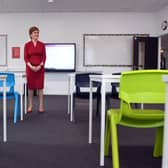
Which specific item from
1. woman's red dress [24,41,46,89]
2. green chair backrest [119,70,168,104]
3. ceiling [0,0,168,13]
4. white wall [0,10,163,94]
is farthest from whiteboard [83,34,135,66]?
green chair backrest [119,70,168,104]

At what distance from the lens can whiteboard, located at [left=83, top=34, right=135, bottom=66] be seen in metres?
8.39

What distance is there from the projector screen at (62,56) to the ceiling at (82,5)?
40.5 inches

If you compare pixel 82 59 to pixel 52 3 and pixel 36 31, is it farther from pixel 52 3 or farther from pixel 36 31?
pixel 36 31

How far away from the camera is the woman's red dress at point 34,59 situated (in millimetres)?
4859

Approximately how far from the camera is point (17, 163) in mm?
2340

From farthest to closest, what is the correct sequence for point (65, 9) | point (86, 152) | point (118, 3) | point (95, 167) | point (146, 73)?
point (65, 9) → point (118, 3) → point (86, 152) → point (95, 167) → point (146, 73)

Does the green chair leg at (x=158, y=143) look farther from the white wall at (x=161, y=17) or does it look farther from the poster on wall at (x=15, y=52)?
the poster on wall at (x=15, y=52)

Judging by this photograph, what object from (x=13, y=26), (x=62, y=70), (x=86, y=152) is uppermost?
(x=13, y=26)

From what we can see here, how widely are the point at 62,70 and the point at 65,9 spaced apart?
1738 millimetres

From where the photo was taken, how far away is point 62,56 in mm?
8312

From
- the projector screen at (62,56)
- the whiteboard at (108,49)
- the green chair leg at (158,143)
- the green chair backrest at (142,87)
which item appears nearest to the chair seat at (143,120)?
the green chair backrest at (142,87)

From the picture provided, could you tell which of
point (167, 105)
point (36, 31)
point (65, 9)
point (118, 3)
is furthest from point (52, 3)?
point (167, 105)

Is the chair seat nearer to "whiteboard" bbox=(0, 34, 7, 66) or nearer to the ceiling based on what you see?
the ceiling

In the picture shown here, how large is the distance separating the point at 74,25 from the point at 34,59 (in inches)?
151
